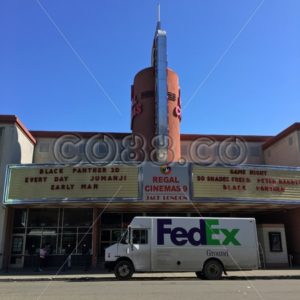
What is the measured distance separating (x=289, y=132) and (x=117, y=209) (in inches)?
527

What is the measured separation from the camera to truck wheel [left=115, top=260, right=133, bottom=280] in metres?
16.8

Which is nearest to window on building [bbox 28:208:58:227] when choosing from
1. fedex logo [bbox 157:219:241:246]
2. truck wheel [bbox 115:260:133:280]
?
truck wheel [bbox 115:260:133:280]

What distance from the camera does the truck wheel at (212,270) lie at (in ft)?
56.4

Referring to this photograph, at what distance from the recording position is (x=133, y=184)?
22.6m

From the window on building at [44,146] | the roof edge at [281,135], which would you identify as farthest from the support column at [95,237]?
the roof edge at [281,135]

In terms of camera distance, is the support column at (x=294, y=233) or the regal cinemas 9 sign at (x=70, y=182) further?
the support column at (x=294, y=233)

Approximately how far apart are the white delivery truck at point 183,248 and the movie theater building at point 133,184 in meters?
4.44

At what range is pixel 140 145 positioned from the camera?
27.7m

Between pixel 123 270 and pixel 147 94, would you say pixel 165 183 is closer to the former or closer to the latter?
pixel 123 270

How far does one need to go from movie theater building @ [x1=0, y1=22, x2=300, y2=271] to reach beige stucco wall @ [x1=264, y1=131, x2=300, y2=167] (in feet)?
0.25

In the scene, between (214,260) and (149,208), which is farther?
(149,208)

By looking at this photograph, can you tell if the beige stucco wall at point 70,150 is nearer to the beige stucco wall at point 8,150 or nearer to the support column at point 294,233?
the beige stucco wall at point 8,150

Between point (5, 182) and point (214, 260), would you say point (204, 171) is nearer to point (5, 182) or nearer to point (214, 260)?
point (214, 260)
